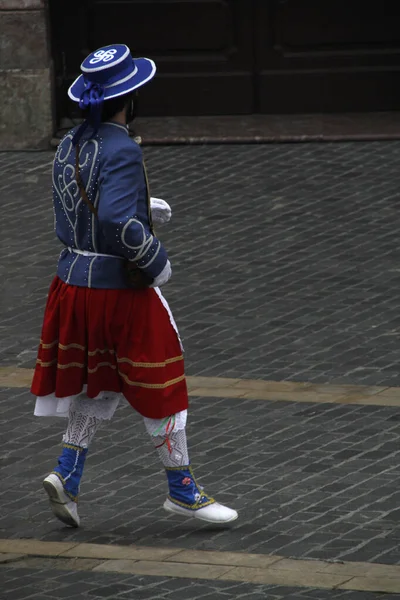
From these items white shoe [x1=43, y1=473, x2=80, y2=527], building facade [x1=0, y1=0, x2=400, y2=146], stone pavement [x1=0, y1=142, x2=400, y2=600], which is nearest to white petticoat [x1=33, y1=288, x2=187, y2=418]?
white shoe [x1=43, y1=473, x2=80, y2=527]

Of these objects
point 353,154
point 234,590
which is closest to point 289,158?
point 353,154

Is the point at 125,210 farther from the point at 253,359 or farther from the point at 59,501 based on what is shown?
the point at 253,359

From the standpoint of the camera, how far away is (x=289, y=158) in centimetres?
1273

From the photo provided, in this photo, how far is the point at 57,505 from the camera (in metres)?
5.90

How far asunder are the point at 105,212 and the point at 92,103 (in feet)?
1.41

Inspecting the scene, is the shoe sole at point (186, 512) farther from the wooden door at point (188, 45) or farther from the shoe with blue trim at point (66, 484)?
the wooden door at point (188, 45)

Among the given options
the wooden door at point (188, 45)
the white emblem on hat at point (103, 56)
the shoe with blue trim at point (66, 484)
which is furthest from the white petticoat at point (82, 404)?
the wooden door at point (188, 45)

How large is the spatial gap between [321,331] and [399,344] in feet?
1.60

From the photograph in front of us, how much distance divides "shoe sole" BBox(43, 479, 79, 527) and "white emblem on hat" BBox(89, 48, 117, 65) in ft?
5.27

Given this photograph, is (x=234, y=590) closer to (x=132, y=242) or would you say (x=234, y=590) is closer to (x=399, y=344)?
(x=132, y=242)

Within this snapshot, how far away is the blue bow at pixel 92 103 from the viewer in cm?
566

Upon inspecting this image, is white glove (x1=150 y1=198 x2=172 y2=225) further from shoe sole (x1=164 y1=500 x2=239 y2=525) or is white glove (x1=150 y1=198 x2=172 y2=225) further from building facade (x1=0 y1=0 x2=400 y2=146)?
building facade (x1=0 y1=0 x2=400 y2=146)

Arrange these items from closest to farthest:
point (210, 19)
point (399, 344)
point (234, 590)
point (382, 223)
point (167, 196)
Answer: point (234, 590) < point (399, 344) < point (382, 223) < point (167, 196) < point (210, 19)

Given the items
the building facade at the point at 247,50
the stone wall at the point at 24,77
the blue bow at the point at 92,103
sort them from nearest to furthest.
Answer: the blue bow at the point at 92,103 → the stone wall at the point at 24,77 → the building facade at the point at 247,50
